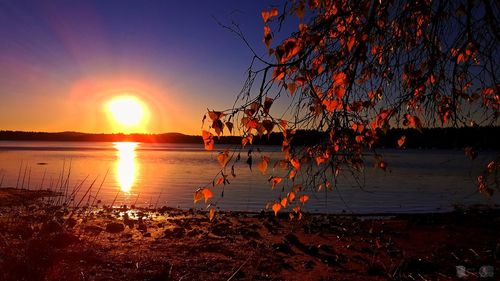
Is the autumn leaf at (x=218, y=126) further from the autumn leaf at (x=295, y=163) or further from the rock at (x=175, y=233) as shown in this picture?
the rock at (x=175, y=233)

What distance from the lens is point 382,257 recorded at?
11.1 meters

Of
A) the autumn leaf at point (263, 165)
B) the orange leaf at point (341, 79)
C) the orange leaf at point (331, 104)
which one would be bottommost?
the autumn leaf at point (263, 165)

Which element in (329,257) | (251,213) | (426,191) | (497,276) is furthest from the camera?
(426,191)

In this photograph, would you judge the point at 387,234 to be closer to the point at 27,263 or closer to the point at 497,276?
the point at 497,276

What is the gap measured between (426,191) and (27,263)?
29.7 m

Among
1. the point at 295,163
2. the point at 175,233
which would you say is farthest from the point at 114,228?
the point at 295,163

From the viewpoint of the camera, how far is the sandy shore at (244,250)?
27.8ft

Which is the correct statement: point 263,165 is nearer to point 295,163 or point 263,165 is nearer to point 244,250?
point 295,163

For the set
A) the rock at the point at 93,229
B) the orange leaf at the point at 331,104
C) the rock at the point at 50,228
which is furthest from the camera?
the rock at the point at 93,229

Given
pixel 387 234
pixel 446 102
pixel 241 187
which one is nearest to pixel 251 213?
pixel 387 234

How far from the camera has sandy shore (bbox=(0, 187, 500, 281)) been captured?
27.8 ft

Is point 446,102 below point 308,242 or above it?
above

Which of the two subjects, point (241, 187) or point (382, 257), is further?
point (241, 187)

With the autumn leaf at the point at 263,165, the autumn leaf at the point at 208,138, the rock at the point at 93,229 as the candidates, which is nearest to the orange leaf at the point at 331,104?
the autumn leaf at the point at 263,165
